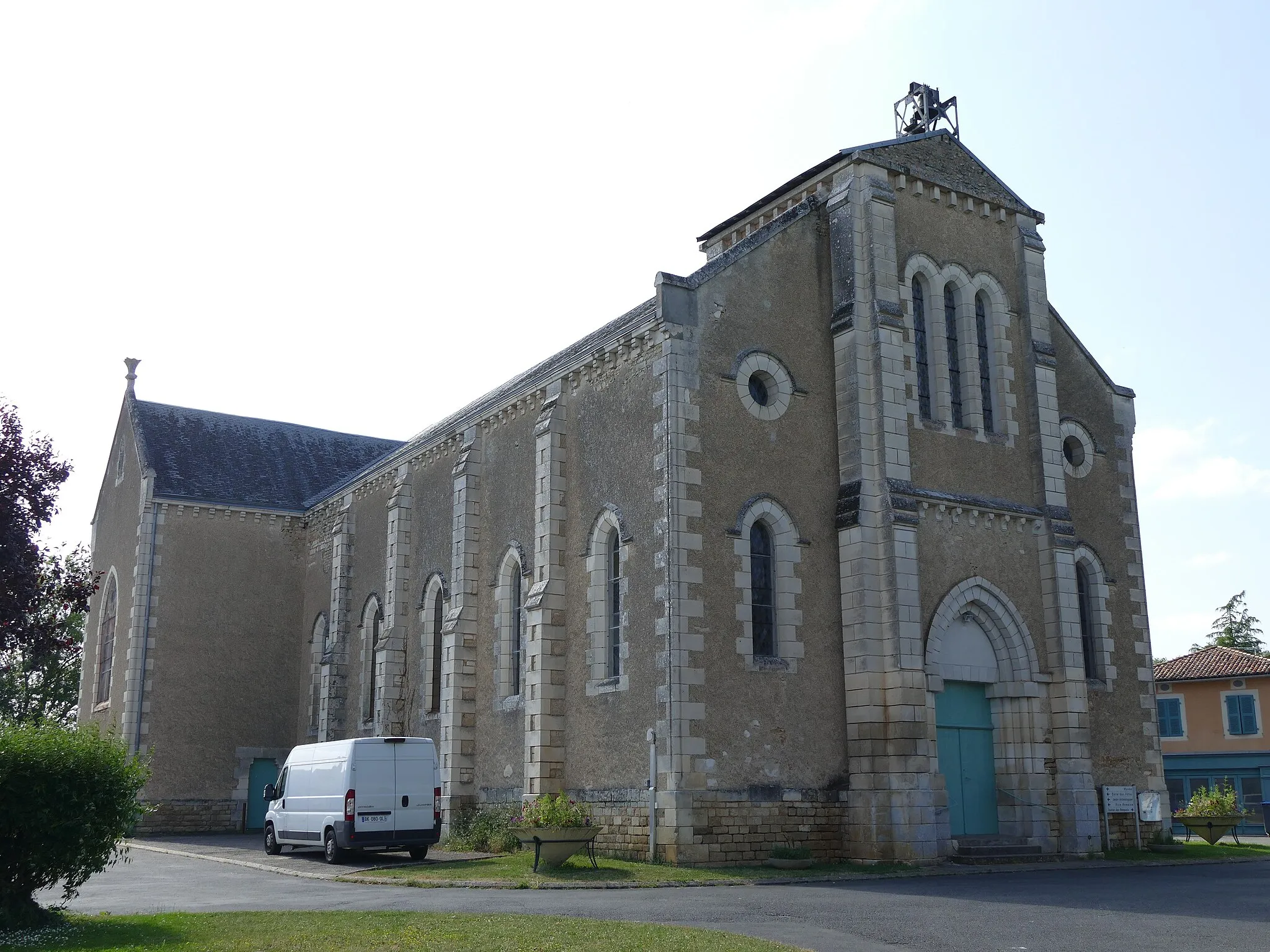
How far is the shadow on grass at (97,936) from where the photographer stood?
1090 centimetres

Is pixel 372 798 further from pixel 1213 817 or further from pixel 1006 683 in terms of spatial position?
pixel 1213 817

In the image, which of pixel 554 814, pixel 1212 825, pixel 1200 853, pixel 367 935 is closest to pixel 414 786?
pixel 554 814

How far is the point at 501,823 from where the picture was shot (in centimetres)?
2319

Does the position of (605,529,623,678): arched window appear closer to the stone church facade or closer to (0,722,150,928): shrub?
the stone church facade

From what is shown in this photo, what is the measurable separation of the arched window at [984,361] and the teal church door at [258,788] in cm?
2230

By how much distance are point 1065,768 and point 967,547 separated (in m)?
4.40

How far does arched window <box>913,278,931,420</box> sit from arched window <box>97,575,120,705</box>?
2509 centimetres

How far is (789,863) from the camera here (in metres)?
18.8

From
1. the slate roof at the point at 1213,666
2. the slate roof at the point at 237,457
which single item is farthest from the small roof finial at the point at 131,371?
the slate roof at the point at 1213,666

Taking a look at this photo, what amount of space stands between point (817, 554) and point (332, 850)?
32.8 feet

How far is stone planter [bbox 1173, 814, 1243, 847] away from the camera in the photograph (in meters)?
25.6

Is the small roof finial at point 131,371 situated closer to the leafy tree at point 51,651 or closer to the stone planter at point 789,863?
the leafy tree at point 51,651

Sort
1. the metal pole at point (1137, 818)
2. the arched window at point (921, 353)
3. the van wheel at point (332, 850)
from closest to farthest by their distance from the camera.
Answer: the van wheel at point (332, 850)
the arched window at point (921, 353)
the metal pole at point (1137, 818)

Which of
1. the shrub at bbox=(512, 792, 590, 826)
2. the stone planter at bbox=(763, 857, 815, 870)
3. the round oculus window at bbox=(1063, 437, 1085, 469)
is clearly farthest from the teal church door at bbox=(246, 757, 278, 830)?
the round oculus window at bbox=(1063, 437, 1085, 469)
